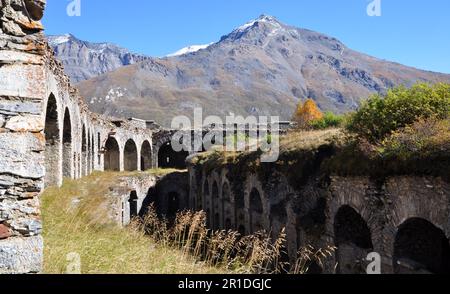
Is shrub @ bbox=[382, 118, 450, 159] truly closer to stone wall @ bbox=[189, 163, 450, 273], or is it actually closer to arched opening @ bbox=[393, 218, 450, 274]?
stone wall @ bbox=[189, 163, 450, 273]

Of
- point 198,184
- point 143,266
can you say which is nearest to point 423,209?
point 143,266

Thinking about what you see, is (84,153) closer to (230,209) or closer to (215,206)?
(215,206)

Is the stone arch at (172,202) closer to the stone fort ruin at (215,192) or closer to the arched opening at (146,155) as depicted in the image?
the stone fort ruin at (215,192)

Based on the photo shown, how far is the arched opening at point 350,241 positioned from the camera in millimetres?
9484

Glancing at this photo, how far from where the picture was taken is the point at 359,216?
10.6m

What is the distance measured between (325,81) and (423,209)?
179m

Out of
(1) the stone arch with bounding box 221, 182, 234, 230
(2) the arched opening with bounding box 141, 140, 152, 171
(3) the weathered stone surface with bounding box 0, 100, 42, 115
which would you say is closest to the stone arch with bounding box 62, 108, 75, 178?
(1) the stone arch with bounding box 221, 182, 234, 230

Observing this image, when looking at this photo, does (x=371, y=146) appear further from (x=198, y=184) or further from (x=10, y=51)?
(x=198, y=184)

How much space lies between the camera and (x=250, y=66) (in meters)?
185

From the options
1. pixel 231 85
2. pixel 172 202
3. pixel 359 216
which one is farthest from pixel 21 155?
pixel 231 85

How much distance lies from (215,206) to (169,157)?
2077cm

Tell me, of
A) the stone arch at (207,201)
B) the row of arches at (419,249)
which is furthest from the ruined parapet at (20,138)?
the stone arch at (207,201)

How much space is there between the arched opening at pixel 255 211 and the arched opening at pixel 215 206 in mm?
5266

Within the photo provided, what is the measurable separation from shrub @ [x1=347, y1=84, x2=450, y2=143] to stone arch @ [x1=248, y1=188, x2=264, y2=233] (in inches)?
242
